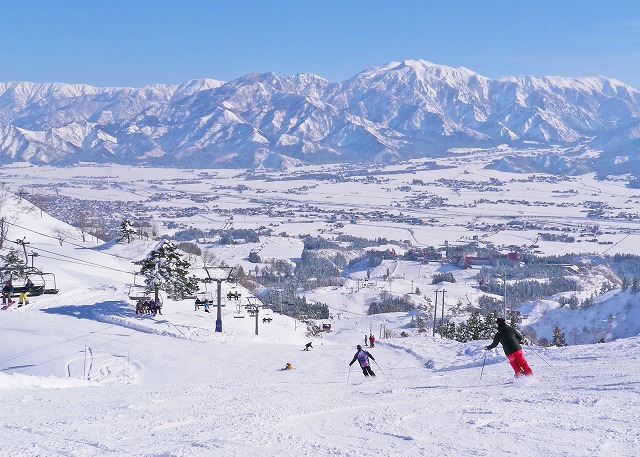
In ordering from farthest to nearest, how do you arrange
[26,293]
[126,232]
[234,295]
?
[126,232]
[234,295]
[26,293]

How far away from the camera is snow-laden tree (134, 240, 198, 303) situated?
101ft

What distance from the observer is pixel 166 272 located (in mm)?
30875

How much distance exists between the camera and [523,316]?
68062 mm

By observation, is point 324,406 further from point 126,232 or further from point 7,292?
point 126,232

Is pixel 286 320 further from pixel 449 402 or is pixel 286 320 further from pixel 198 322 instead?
pixel 449 402

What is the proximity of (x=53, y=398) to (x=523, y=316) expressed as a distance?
63.8 metres

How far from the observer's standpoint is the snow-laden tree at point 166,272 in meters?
30.7

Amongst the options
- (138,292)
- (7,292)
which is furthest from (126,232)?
(7,292)

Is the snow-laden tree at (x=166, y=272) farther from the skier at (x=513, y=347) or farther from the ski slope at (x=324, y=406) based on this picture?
the skier at (x=513, y=347)

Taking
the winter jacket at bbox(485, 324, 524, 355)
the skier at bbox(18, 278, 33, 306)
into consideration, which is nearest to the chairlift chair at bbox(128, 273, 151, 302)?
the skier at bbox(18, 278, 33, 306)

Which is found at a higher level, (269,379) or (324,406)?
(324,406)

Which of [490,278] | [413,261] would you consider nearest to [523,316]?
[490,278]

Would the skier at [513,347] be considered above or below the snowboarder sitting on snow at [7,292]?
above

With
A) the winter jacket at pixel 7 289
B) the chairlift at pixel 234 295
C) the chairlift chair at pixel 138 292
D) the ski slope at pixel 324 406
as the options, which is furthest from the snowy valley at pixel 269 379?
the chairlift at pixel 234 295
